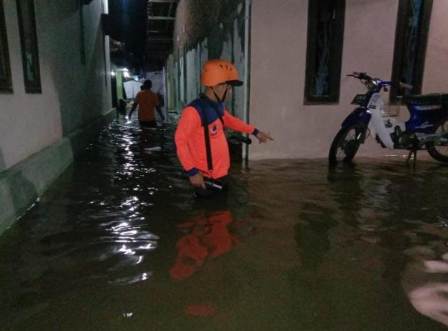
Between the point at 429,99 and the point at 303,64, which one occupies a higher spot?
the point at 303,64

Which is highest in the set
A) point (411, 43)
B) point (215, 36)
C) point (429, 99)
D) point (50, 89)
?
point (215, 36)

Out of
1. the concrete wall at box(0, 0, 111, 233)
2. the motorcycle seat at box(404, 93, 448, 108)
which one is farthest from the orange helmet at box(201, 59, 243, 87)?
the motorcycle seat at box(404, 93, 448, 108)

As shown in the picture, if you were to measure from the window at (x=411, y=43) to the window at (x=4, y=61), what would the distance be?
6747 millimetres

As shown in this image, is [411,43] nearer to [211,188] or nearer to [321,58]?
[321,58]

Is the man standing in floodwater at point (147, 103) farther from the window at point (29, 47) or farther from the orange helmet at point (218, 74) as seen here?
the orange helmet at point (218, 74)

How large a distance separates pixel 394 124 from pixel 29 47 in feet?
20.5

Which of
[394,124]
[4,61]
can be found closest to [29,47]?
[4,61]

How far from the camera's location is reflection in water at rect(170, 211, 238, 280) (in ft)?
9.90

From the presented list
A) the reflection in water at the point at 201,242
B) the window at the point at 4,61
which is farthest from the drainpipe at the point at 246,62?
the window at the point at 4,61

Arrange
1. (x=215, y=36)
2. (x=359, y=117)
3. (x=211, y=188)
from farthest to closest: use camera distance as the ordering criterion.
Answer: (x=215, y=36) → (x=359, y=117) → (x=211, y=188)

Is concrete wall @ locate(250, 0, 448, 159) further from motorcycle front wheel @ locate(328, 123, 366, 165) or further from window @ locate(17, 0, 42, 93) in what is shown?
window @ locate(17, 0, 42, 93)

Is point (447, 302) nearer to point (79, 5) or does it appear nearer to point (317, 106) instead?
point (317, 106)

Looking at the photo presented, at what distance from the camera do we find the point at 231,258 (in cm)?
318

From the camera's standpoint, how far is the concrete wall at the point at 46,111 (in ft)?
14.1
